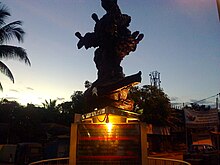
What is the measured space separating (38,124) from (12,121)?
2771 mm

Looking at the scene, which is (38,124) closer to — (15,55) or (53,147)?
(53,147)

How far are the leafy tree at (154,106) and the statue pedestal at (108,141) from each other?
1933 centimetres

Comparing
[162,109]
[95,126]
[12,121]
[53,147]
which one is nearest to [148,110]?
[162,109]

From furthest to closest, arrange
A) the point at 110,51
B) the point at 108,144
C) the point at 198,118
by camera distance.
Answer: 1. the point at 198,118
2. the point at 110,51
3. the point at 108,144

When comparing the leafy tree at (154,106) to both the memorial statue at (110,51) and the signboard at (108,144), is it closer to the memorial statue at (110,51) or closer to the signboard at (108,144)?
the memorial statue at (110,51)

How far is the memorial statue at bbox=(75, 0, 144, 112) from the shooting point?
30.1ft

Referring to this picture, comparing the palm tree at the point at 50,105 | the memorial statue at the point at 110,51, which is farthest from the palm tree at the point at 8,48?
the palm tree at the point at 50,105

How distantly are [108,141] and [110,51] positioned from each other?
471 cm

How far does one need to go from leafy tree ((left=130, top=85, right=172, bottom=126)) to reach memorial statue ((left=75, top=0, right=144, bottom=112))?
1578 centimetres

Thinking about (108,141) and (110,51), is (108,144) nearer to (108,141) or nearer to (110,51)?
(108,141)

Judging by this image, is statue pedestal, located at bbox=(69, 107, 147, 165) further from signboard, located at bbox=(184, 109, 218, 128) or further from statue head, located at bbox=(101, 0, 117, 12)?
signboard, located at bbox=(184, 109, 218, 128)

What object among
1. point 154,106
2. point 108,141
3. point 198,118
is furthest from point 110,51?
point 154,106

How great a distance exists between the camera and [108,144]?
21.7ft

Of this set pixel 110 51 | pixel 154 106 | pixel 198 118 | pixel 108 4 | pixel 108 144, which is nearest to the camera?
pixel 108 144
